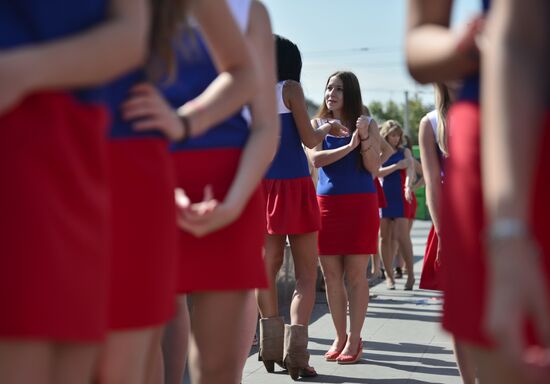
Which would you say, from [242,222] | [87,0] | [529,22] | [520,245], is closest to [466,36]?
[529,22]

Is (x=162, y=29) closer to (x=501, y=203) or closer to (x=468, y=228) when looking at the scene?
(x=468, y=228)

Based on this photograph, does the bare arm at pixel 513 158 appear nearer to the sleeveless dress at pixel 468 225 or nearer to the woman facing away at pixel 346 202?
the sleeveless dress at pixel 468 225

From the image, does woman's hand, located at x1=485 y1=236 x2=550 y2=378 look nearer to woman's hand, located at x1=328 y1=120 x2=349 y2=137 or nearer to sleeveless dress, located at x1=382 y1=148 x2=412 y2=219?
woman's hand, located at x1=328 y1=120 x2=349 y2=137

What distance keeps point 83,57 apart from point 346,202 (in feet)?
18.5

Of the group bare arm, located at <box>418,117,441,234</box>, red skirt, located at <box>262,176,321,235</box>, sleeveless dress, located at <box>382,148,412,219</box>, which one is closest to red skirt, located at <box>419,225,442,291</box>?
bare arm, located at <box>418,117,441,234</box>

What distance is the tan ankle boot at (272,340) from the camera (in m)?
6.68

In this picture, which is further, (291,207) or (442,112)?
(291,207)

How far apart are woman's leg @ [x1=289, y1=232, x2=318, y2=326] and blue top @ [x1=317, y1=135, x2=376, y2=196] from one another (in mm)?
903

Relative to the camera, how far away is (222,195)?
3238mm

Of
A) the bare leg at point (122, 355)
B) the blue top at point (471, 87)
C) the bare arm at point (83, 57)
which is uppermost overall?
the bare arm at point (83, 57)

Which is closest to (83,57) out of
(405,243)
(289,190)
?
(289,190)

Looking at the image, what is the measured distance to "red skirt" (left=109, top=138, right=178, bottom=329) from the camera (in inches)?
91.7

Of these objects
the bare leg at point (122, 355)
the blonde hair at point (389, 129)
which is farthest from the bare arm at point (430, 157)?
the blonde hair at point (389, 129)

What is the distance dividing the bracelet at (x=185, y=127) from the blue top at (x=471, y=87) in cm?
89
